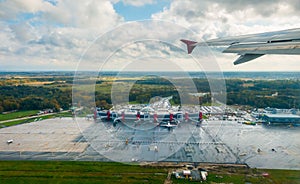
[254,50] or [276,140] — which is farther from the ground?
[254,50]

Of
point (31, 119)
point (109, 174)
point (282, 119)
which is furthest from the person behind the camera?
point (31, 119)

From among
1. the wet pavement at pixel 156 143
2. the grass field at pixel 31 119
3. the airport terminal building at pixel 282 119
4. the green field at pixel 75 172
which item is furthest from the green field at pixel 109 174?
the airport terminal building at pixel 282 119

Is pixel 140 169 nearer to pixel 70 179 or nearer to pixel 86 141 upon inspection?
pixel 70 179

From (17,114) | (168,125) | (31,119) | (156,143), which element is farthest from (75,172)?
(17,114)

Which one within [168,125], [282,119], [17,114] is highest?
[282,119]

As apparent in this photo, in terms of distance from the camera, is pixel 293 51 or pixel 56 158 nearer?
pixel 293 51

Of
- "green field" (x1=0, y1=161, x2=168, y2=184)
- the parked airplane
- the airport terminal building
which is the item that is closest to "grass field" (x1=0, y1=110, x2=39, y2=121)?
"green field" (x1=0, y1=161, x2=168, y2=184)

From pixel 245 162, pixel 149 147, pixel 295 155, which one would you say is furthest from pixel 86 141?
pixel 295 155

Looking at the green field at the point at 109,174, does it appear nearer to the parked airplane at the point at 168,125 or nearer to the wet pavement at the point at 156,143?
the wet pavement at the point at 156,143

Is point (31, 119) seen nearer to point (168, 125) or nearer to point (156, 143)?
point (168, 125)
